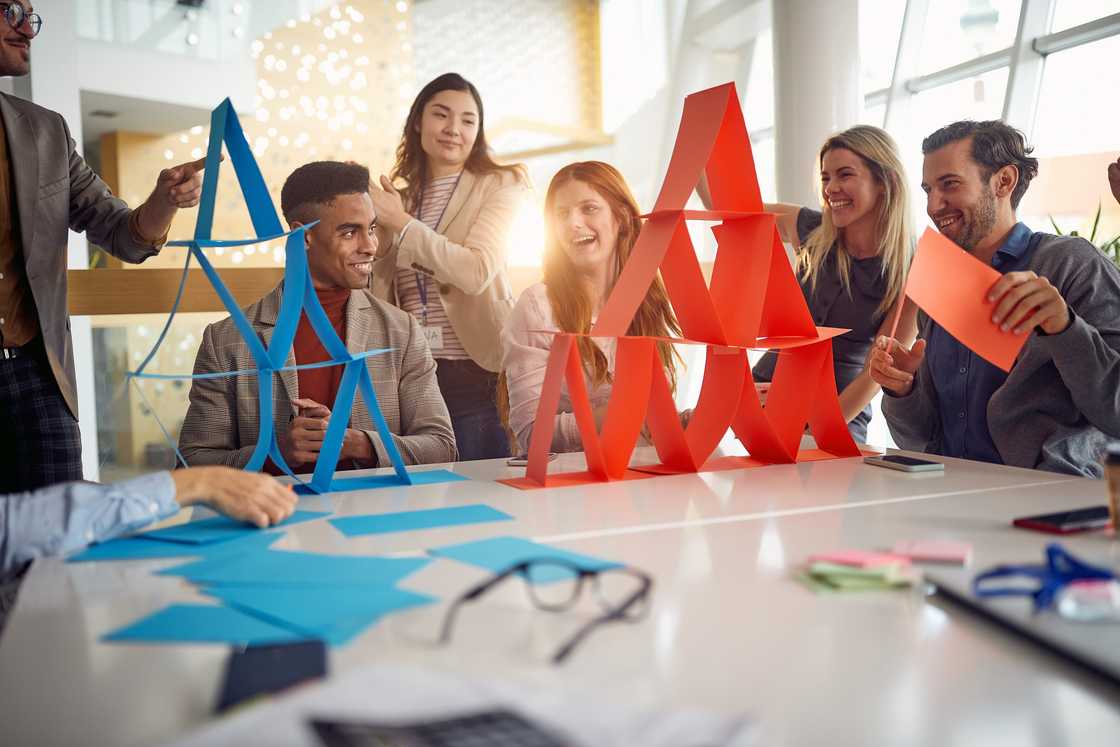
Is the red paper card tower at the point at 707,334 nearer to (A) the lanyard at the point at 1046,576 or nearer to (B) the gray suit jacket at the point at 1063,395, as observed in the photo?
(B) the gray suit jacket at the point at 1063,395

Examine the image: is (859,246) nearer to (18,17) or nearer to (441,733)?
(18,17)

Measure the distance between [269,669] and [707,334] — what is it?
1.06 meters

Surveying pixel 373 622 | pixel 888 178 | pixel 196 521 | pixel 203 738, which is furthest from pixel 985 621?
pixel 888 178

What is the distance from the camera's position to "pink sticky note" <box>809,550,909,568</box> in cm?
97

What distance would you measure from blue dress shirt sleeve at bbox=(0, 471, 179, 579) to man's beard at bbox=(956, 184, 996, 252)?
5.72ft

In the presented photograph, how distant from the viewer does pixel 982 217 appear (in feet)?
7.06

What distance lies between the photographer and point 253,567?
3.42 ft

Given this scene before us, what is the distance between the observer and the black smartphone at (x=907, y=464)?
1616mm

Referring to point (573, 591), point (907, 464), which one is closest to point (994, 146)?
point (907, 464)

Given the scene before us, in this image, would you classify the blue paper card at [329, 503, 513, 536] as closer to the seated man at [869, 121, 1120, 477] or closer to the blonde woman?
the seated man at [869, 121, 1120, 477]

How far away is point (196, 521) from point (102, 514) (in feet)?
0.50

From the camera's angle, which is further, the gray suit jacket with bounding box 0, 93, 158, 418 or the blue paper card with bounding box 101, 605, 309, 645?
the gray suit jacket with bounding box 0, 93, 158, 418

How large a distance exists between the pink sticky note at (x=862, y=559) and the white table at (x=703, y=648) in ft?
0.14

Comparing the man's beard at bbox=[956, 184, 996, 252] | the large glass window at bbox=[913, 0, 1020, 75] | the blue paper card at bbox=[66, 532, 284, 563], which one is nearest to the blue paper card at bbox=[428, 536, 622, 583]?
the blue paper card at bbox=[66, 532, 284, 563]
